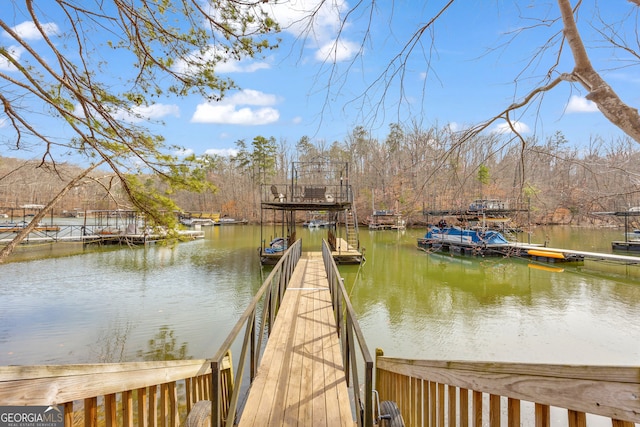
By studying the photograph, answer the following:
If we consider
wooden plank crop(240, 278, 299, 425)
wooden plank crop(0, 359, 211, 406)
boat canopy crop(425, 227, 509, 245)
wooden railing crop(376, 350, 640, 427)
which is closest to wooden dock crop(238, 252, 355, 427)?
wooden plank crop(240, 278, 299, 425)

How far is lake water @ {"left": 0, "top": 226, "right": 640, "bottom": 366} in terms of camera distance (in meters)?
6.73

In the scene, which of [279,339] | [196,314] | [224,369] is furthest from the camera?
[196,314]

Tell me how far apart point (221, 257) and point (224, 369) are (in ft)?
54.5

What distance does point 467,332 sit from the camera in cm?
769

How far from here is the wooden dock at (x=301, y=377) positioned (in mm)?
2568

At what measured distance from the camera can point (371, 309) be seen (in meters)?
9.45

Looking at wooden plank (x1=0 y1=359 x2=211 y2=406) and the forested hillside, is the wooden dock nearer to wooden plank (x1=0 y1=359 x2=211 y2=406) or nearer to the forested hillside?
wooden plank (x1=0 y1=359 x2=211 y2=406)

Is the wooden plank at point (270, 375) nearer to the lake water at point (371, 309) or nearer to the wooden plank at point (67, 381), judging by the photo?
the wooden plank at point (67, 381)

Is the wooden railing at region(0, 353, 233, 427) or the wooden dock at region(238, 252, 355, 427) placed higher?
the wooden railing at region(0, 353, 233, 427)

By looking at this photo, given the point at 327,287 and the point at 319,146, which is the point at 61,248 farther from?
the point at 319,146

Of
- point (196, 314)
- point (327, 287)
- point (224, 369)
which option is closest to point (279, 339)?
point (224, 369)

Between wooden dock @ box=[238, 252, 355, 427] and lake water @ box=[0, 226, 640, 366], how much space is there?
247cm

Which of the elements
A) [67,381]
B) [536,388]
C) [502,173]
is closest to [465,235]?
[502,173]

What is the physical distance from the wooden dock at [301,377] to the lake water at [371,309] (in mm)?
2471
